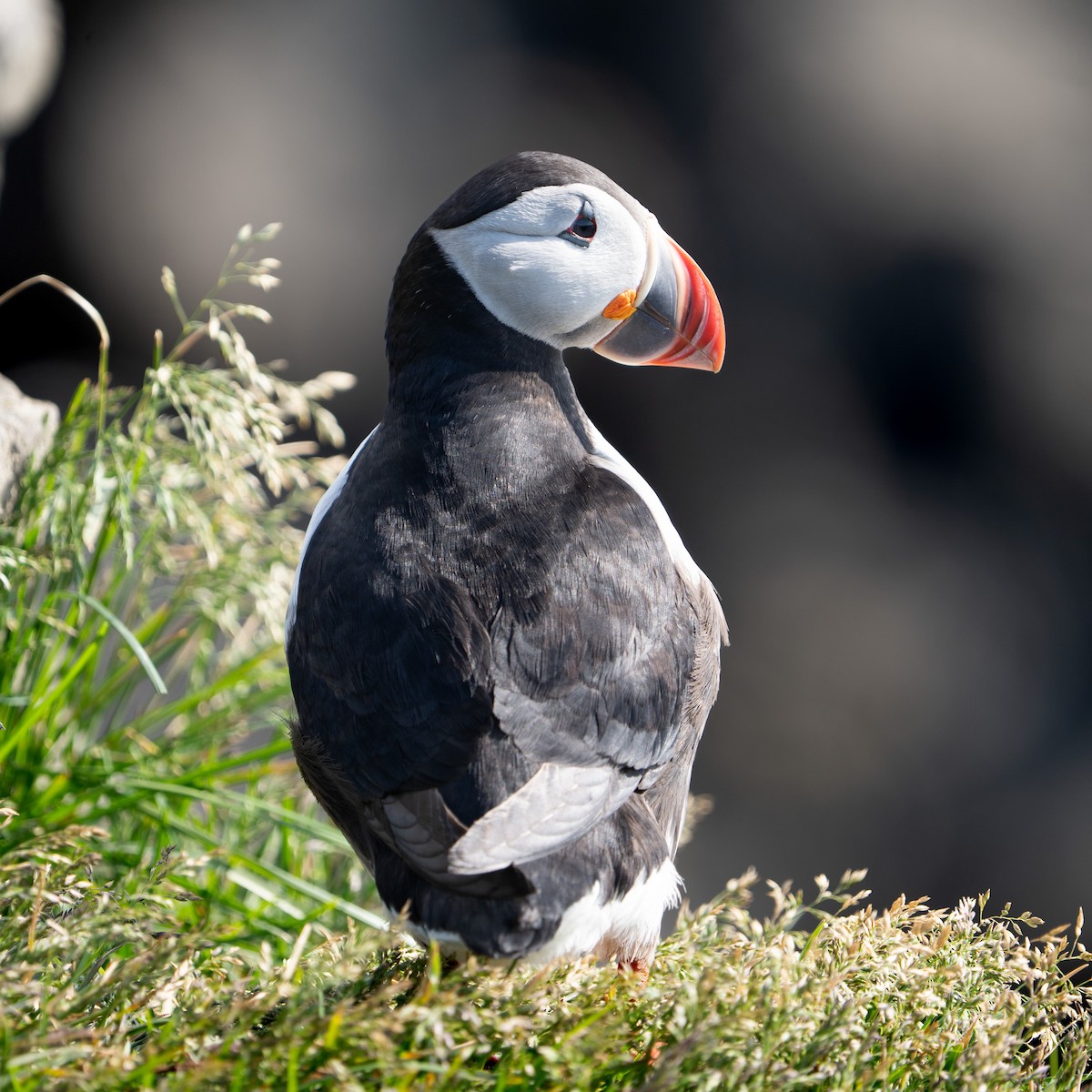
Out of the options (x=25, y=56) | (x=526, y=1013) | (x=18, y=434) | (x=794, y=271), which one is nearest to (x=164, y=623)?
(x=18, y=434)

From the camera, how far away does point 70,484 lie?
262 centimetres

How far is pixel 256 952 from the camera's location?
238 cm

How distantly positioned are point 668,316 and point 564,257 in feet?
0.86

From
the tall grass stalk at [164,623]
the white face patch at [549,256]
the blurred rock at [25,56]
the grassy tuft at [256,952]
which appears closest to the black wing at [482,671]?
the grassy tuft at [256,952]

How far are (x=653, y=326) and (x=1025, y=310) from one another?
3327 mm

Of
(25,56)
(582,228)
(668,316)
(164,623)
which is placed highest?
(25,56)

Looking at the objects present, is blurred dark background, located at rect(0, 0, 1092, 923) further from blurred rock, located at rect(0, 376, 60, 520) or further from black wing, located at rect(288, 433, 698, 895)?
black wing, located at rect(288, 433, 698, 895)

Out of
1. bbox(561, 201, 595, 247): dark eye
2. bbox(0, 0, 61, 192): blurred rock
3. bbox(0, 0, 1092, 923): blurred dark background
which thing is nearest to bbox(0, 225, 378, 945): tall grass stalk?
bbox(561, 201, 595, 247): dark eye

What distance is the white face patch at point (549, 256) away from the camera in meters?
1.98

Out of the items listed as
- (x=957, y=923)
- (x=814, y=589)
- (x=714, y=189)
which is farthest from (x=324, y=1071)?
(x=714, y=189)

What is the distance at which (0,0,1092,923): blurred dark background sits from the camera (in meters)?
4.82

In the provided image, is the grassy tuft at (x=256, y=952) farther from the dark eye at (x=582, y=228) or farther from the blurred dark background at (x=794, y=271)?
the blurred dark background at (x=794, y=271)

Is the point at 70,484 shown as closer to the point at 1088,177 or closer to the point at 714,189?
the point at 714,189

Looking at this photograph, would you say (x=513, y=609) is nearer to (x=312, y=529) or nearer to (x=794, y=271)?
(x=312, y=529)
